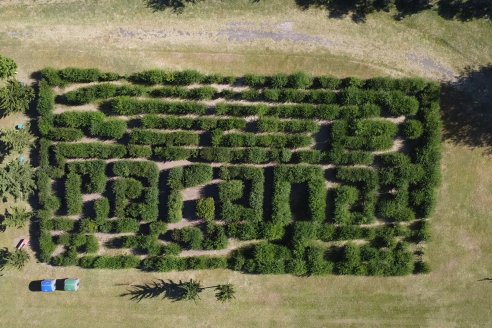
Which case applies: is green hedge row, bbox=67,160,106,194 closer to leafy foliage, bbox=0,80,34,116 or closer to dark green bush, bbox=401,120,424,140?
leafy foliage, bbox=0,80,34,116

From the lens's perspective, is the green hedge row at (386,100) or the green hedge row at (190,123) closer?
the green hedge row at (386,100)

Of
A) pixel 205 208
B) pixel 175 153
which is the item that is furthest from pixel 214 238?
pixel 175 153

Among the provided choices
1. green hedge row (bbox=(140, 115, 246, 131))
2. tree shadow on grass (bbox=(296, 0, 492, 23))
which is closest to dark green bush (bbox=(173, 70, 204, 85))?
green hedge row (bbox=(140, 115, 246, 131))

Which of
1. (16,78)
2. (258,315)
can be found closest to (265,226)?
(258,315)

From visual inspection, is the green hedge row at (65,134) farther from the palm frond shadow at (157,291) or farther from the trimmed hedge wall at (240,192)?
the palm frond shadow at (157,291)

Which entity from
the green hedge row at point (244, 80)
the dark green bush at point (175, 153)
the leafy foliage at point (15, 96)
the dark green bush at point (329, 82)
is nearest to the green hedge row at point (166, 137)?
the dark green bush at point (175, 153)

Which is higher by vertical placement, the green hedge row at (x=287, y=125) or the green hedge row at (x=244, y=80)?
the green hedge row at (x=244, y=80)

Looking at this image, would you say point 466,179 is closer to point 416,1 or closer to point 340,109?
point 340,109
